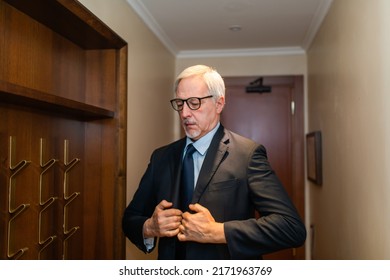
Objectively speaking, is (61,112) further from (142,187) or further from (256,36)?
(256,36)

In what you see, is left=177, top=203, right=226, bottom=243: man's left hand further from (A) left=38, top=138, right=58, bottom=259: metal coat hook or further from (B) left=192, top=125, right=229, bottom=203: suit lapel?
(A) left=38, top=138, right=58, bottom=259: metal coat hook

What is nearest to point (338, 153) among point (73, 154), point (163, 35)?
point (73, 154)

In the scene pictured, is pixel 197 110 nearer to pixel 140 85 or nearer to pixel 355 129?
pixel 355 129

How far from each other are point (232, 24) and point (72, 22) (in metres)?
1.26

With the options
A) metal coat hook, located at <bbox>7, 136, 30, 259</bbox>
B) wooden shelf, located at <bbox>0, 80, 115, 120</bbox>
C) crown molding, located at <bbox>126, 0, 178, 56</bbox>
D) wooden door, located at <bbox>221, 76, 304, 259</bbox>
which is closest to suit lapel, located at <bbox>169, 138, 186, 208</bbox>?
wooden shelf, located at <bbox>0, 80, 115, 120</bbox>

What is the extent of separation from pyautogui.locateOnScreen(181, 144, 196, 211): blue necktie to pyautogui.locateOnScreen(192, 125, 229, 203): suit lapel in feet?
0.19

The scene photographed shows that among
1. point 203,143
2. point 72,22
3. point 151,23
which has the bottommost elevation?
point 203,143

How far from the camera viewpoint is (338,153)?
179cm

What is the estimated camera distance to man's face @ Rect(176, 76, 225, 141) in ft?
3.93

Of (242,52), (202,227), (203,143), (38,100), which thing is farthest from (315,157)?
(38,100)

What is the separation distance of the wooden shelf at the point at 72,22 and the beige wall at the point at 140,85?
0.20ft

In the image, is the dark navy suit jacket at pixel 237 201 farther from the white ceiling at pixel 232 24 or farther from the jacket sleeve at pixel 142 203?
the white ceiling at pixel 232 24

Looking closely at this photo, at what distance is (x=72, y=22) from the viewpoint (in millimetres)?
1405

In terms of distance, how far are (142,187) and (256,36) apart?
1753 millimetres
